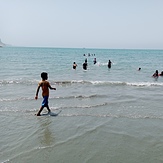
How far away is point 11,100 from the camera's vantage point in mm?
11859

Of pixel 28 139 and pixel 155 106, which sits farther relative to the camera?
pixel 155 106

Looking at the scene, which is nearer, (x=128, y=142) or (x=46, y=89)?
(x=128, y=142)

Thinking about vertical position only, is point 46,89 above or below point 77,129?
above

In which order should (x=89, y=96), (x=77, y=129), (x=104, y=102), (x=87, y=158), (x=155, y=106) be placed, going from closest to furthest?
(x=87, y=158) < (x=77, y=129) < (x=155, y=106) < (x=104, y=102) < (x=89, y=96)

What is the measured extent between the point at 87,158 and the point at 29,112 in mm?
4846

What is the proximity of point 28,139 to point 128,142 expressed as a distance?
2984mm

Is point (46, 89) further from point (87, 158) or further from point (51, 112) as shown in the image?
point (87, 158)

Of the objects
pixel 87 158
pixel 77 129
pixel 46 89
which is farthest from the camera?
pixel 46 89

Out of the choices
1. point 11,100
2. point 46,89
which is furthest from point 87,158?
point 11,100

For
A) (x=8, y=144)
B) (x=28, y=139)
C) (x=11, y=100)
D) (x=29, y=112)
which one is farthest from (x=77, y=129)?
(x=11, y=100)

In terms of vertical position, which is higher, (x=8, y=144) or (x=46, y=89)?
(x=46, y=89)

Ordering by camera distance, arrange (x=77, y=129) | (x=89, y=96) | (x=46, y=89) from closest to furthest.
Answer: (x=77, y=129)
(x=46, y=89)
(x=89, y=96)

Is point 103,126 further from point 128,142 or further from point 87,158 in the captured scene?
point 87,158

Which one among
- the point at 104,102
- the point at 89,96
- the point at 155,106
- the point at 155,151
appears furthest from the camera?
the point at 89,96
